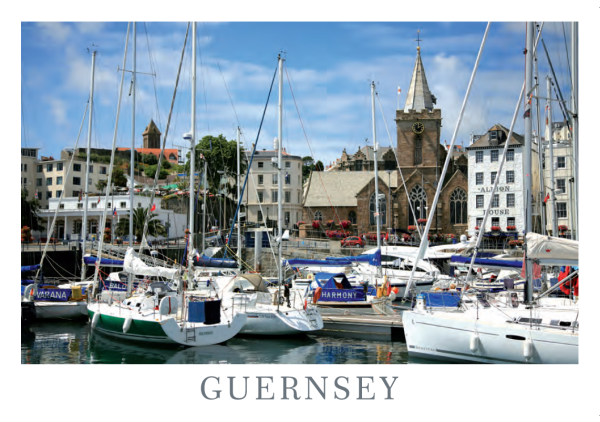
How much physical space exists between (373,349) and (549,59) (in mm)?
10954

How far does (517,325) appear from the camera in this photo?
1344 cm

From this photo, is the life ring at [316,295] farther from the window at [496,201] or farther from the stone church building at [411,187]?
the stone church building at [411,187]

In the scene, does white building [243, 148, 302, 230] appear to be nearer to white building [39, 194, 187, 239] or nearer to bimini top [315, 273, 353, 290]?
white building [39, 194, 187, 239]

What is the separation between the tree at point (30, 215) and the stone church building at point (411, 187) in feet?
81.7

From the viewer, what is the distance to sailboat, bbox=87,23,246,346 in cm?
1653

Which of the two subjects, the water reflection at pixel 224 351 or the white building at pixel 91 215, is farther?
the white building at pixel 91 215

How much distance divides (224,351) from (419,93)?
1840 inches

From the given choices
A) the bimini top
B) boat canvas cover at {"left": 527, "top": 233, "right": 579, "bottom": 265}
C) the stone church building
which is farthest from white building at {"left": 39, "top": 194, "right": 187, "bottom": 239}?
boat canvas cover at {"left": 527, "top": 233, "right": 579, "bottom": 265}

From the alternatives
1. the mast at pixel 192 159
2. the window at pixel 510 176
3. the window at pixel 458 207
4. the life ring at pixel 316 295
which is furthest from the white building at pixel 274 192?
the mast at pixel 192 159

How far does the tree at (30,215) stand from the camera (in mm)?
38281
